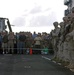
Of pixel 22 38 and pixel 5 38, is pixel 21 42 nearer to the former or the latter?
pixel 22 38

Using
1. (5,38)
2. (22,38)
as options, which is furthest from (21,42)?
(5,38)

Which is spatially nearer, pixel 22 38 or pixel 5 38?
pixel 5 38

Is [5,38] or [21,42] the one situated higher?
[5,38]

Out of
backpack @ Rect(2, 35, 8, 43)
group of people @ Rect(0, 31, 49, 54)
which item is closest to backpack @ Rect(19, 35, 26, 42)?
group of people @ Rect(0, 31, 49, 54)

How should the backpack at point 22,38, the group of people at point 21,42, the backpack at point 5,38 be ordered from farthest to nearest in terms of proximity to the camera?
the backpack at point 22,38
the group of people at point 21,42
the backpack at point 5,38

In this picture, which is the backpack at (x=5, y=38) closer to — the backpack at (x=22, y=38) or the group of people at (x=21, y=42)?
the group of people at (x=21, y=42)

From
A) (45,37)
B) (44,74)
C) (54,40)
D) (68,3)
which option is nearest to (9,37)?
(45,37)

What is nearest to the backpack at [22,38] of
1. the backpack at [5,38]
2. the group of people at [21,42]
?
the group of people at [21,42]

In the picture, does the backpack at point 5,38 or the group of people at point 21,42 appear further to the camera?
the group of people at point 21,42

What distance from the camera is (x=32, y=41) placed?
1537 inches

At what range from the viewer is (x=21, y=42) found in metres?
38.9

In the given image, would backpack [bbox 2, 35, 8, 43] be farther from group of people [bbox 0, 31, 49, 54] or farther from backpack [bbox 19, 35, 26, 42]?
backpack [bbox 19, 35, 26, 42]

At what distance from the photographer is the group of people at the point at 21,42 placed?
37.9 meters

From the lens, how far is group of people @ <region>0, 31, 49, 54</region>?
37856 mm
